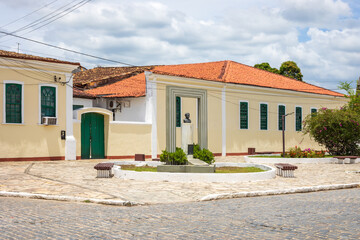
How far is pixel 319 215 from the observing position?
24.7 ft

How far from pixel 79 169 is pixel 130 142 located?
628 cm

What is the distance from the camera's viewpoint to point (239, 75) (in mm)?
28500

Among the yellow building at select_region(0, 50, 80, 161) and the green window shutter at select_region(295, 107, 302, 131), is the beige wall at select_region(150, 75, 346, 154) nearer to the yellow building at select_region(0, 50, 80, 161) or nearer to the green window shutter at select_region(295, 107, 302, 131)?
the green window shutter at select_region(295, 107, 302, 131)

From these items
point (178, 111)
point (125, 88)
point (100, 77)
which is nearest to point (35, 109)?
point (125, 88)

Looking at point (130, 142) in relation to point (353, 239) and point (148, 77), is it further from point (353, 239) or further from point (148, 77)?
point (353, 239)

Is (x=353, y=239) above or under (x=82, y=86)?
under

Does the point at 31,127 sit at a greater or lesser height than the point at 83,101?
lesser

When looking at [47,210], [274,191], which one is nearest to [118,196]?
[47,210]

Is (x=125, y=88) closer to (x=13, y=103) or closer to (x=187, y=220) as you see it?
(x=13, y=103)

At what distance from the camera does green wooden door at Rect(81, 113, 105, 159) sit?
20656 millimetres

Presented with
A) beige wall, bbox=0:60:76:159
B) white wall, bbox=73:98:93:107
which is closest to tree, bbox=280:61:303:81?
white wall, bbox=73:98:93:107

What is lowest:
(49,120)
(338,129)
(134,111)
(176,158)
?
(176,158)

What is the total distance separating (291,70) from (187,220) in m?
42.7

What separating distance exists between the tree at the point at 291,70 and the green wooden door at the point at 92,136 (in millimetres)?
30977
